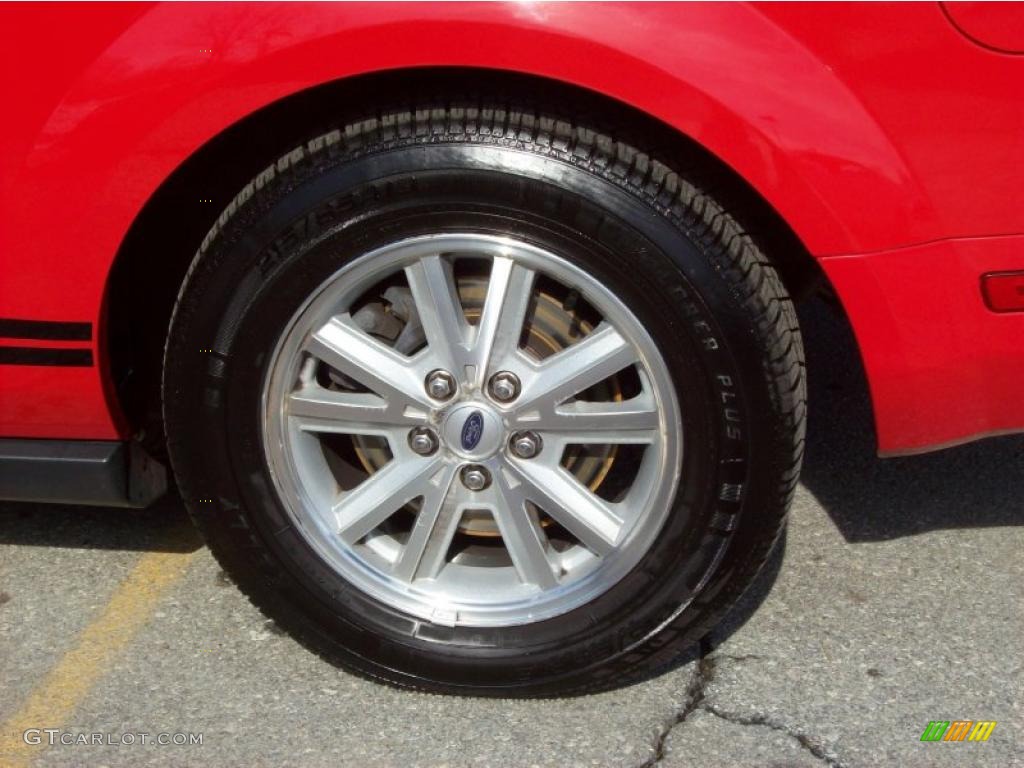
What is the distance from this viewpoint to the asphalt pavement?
7.13 ft

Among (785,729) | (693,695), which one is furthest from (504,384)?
(785,729)

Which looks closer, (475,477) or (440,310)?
(440,310)

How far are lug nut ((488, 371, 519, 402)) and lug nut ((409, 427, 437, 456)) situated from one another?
0.15 meters

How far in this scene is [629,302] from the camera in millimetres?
2020

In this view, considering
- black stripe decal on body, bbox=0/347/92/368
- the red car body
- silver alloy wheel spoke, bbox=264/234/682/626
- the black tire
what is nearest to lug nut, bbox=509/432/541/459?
silver alloy wheel spoke, bbox=264/234/682/626

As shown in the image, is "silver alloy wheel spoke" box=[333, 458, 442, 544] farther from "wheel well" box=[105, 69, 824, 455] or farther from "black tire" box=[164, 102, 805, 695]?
"wheel well" box=[105, 69, 824, 455]

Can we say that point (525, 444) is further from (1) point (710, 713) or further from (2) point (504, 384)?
(1) point (710, 713)

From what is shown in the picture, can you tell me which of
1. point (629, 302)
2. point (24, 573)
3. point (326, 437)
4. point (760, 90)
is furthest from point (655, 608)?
point (24, 573)

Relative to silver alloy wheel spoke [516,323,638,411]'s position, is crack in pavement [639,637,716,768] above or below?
below

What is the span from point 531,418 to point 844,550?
975mm

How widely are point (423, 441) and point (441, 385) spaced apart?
12 centimetres

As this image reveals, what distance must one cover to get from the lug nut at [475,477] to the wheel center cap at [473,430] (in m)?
0.03

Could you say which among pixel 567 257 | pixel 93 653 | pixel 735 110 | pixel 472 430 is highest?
pixel 735 110

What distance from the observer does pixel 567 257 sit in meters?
2.01
